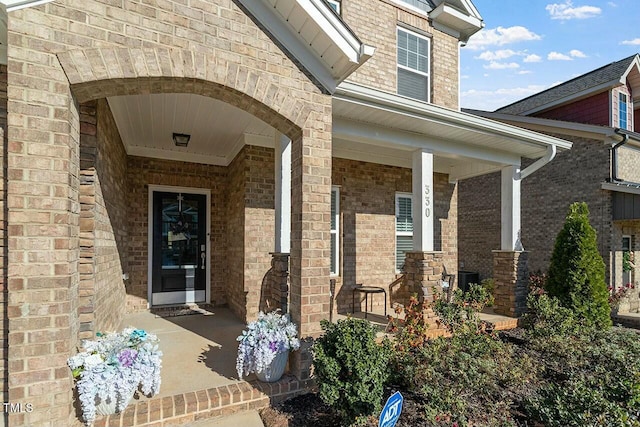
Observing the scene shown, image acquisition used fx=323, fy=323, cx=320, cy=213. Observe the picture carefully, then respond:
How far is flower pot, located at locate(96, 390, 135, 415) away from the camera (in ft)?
8.49

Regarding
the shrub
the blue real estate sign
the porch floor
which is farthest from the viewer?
the shrub

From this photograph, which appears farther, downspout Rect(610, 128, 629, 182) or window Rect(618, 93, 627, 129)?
window Rect(618, 93, 627, 129)

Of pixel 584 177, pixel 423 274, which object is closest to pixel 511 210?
pixel 423 274

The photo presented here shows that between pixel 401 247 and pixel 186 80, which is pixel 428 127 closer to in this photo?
pixel 401 247

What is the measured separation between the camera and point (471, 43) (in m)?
7.59

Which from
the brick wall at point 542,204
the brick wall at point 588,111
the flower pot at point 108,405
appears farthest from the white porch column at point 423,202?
the brick wall at point 588,111

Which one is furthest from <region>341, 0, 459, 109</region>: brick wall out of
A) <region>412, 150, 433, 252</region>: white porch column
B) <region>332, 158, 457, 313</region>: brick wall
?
<region>412, 150, 433, 252</region>: white porch column

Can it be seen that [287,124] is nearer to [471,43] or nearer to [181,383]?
[181,383]

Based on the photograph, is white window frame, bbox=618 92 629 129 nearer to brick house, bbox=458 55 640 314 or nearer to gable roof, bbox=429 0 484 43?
brick house, bbox=458 55 640 314

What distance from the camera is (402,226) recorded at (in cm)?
734

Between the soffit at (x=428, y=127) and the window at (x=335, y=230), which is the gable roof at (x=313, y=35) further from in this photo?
the window at (x=335, y=230)

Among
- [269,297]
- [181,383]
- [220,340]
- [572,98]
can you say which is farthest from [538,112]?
[181,383]

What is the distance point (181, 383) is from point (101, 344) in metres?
0.90

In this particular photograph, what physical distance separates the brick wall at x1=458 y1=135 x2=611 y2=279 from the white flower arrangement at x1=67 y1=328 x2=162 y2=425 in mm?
8200
